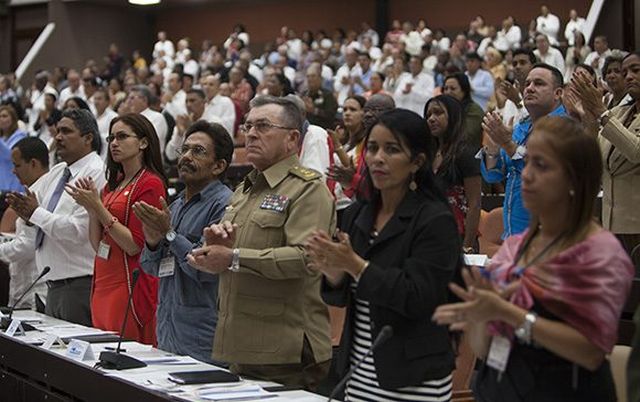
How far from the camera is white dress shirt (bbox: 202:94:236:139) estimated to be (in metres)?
11.1

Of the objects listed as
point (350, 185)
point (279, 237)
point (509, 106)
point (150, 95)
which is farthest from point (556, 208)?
point (150, 95)

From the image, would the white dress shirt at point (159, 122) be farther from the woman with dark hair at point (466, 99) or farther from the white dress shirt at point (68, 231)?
the white dress shirt at point (68, 231)

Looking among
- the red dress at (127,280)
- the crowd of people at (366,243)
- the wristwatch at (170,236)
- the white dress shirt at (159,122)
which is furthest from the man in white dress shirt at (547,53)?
the wristwatch at (170,236)

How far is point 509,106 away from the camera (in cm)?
941

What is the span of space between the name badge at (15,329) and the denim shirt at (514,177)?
85.7 inches

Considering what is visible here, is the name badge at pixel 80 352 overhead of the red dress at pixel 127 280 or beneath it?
beneath

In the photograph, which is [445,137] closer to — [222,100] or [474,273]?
[474,273]

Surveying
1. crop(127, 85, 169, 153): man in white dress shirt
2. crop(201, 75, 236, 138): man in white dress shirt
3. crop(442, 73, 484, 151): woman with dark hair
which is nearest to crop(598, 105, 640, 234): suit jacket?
crop(442, 73, 484, 151): woman with dark hair

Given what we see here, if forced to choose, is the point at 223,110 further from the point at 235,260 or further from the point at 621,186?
the point at 235,260

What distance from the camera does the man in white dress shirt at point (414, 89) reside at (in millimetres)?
12430

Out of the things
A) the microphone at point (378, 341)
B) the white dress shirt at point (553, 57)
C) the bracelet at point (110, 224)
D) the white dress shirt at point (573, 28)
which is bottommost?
the microphone at point (378, 341)

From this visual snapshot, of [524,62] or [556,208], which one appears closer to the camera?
[556,208]

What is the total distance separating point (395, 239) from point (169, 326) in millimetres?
1551

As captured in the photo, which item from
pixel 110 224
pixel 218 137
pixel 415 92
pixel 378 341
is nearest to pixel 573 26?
pixel 415 92
